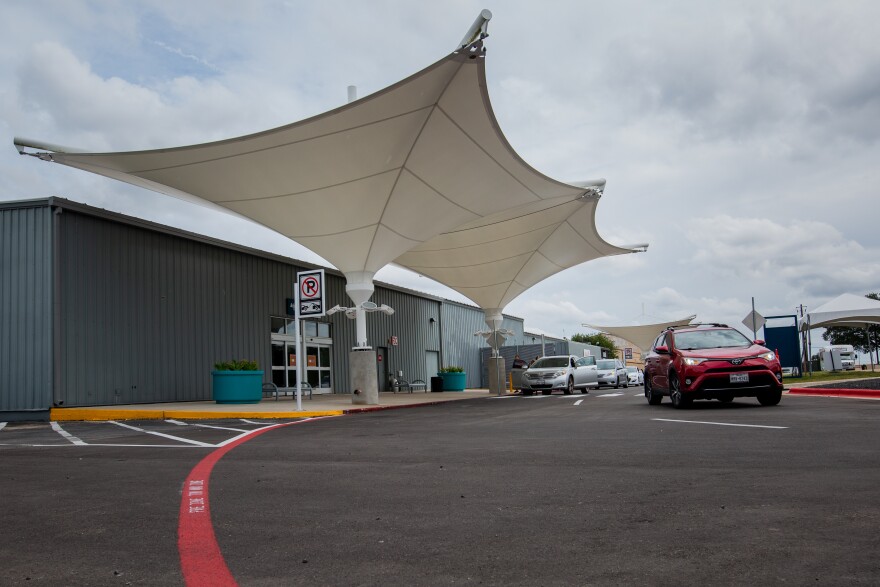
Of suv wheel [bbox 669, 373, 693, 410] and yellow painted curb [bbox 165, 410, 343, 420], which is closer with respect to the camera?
suv wheel [bbox 669, 373, 693, 410]

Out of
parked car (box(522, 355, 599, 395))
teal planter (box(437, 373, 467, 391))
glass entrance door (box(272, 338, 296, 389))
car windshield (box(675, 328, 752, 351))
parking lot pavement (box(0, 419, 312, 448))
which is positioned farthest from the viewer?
teal planter (box(437, 373, 467, 391))

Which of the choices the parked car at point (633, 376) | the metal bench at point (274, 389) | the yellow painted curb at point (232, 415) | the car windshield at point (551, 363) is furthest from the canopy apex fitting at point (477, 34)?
the parked car at point (633, 376)

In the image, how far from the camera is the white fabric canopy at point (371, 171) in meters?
14.3

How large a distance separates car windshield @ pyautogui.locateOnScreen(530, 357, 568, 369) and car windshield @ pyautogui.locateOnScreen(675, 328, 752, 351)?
13.5 metres

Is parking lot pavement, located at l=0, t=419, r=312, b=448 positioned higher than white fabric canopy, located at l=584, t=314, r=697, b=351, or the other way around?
white fabric canopy, located at l=584, t=314, r=697, b=351

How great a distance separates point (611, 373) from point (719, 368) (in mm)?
23614

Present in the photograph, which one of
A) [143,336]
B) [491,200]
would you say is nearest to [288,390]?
[143,336]

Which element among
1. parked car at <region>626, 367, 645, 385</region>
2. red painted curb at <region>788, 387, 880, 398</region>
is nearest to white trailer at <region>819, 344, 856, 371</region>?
parked car at <region>626, 367, 645, 385</region>

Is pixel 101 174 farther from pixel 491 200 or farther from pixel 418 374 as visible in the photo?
pixel 418 374

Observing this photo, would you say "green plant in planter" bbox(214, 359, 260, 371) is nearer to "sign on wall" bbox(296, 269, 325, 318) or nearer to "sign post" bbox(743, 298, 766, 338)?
"sign on wall" bbox(296, 269, 325, 318)

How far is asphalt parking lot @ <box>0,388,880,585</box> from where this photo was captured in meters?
3.11

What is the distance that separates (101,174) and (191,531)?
14931 mm

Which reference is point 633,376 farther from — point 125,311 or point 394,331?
point 125,311

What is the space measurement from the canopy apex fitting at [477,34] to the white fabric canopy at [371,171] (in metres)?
0.16
